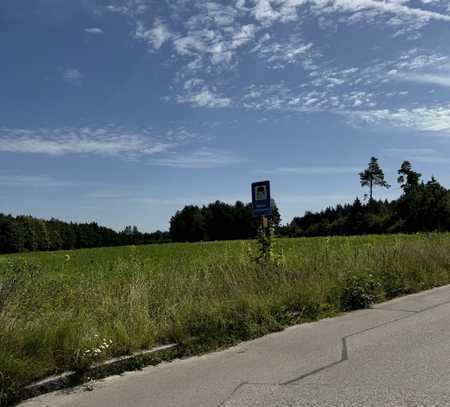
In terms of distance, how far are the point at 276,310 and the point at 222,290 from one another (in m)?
1.13

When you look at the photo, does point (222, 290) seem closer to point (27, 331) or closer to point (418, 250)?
point (27, 331)

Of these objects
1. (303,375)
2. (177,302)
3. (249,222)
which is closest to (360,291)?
(177,302)

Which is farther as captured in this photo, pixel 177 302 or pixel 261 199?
pixel 261 199

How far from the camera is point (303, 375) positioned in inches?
205

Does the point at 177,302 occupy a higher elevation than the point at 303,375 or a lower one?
higher

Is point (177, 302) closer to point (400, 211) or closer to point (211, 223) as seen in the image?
point (400, 211)

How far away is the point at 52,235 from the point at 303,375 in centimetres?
13245

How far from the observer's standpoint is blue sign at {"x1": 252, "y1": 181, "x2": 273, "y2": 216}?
1089 cm

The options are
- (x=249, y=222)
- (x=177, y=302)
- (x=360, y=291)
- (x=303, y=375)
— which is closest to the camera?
(x=303, y=375)

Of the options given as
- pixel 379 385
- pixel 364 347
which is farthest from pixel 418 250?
pixel 379 385

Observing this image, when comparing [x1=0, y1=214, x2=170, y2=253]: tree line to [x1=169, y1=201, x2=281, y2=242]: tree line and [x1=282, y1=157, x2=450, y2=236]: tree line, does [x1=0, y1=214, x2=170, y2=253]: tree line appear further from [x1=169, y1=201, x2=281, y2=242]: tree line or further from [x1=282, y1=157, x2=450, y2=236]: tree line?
[x1=282, y1=157, x2=450, y2=236]: tree line

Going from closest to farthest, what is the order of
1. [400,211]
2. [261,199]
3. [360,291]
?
1. [360,291]
2. [261,199]
3. [400,211]

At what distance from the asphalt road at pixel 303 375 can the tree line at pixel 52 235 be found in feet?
371

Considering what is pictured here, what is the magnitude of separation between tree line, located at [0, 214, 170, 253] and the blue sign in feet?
357
